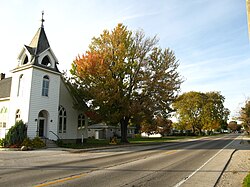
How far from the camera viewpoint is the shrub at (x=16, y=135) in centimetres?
2203

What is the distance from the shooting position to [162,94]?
99.8 feet

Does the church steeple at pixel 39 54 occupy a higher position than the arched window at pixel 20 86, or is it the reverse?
the church steeple at pixel 39 54

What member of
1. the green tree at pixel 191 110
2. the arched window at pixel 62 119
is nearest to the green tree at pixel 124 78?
the arched window at pixel 62 119

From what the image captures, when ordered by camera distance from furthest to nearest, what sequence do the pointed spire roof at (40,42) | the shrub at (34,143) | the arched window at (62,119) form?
the arched window at (62,119) < the pointed spire roof at (40,42) < the shrub at (34,143)

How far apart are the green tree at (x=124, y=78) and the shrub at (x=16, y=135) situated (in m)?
8.45

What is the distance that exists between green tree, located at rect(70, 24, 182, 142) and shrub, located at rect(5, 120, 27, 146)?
8.45 metres

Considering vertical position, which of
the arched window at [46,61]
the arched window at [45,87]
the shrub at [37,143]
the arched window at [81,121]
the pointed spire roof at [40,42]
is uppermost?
the pointed spire roof at [40,42]

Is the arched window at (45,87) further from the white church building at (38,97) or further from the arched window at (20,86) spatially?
the arched window at (20,86)

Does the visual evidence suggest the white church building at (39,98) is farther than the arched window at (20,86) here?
No

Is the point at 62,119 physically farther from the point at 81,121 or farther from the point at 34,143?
the point at 34,143

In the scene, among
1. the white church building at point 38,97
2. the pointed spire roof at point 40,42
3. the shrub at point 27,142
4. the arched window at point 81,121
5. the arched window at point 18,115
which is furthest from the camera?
the arched window at point 81,121

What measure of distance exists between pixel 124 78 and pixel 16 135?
1485cm

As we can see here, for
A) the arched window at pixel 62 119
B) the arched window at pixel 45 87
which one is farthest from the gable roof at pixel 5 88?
the arched window at pixel 62 119

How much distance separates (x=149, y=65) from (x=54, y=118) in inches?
544
